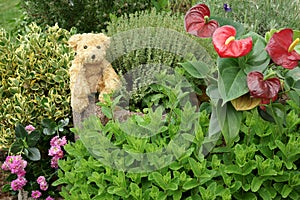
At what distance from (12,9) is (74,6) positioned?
3.19 m

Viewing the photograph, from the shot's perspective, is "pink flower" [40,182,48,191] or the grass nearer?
"pink flower" [40,182,48,191]

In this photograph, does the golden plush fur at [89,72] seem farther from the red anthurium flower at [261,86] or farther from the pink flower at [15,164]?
the red anthurium flower at [261,86]

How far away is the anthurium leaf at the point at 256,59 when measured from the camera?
1891 millimetres

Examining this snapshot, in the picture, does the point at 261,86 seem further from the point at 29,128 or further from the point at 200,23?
the point at 29,128

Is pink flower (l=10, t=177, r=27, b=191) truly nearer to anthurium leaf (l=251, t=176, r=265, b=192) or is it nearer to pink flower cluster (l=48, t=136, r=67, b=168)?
pink flower cluster (l=48, t=136, r=67, b=168)

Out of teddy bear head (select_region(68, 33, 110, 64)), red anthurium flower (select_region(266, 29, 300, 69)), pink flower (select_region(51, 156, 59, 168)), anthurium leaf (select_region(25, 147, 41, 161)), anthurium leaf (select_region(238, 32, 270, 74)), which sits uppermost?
red anthurium flower (select_region(266, 29, 300, 69))

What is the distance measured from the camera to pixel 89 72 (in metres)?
3.03

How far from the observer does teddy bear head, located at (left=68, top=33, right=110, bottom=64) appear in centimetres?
291

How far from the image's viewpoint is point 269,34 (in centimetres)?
198

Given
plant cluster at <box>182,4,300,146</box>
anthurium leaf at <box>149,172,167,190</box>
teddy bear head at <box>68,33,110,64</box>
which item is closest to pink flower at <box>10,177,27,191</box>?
teddy bear head at <box>68,33,110,64</box>

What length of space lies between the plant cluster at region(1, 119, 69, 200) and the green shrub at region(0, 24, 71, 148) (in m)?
0.13

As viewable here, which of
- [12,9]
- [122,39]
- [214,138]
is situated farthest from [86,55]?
[12,9]

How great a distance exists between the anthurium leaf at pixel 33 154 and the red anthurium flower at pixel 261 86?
175 centimetres

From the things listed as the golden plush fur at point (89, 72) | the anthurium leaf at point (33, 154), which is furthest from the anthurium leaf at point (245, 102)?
the anthurium leaf at point (33, 154)
